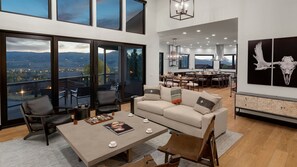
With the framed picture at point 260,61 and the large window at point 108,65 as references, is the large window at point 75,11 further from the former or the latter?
the framed picture at point 260,61

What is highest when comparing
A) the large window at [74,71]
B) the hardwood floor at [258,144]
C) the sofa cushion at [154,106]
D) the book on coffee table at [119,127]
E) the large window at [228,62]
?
the large window at [228,62]

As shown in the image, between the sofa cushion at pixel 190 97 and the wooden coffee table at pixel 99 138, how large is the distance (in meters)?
1.46

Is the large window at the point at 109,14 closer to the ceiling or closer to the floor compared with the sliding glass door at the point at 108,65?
closer to the ceiling

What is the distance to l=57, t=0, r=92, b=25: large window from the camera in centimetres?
507

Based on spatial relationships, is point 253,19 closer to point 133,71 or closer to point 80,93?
point 133,71

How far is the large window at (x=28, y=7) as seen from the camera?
4.21 m

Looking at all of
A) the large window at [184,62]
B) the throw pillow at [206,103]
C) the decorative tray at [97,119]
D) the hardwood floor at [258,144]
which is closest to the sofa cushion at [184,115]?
the throw pillow at [206,103]

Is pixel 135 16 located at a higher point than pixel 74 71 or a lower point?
higher

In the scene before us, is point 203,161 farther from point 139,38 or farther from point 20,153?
point 139,38

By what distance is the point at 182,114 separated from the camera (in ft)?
12.4

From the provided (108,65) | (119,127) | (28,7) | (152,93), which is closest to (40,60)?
(28,7)

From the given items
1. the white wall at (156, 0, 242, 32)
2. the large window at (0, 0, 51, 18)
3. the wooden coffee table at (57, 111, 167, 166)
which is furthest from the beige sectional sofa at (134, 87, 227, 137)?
the large window at (0, 0, 51, 18)

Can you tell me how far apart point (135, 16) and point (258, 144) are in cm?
582

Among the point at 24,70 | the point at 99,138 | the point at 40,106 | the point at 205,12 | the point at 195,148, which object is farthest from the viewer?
the point at 205,12
